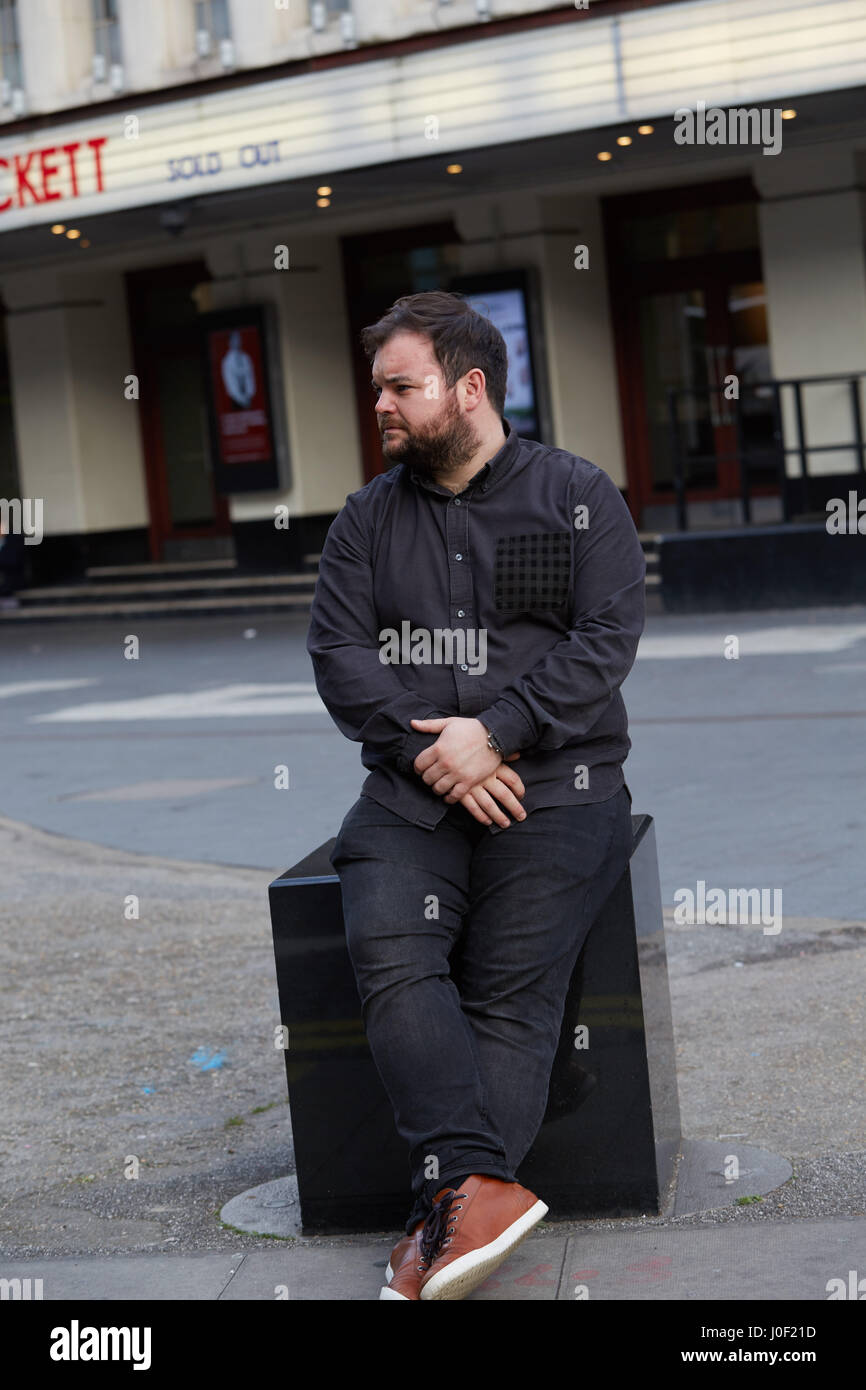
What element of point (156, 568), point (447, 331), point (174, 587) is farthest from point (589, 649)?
point (156, 568)

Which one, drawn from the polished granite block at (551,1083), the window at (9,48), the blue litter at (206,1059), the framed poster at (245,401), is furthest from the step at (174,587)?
the polished granite block at (551,1083)

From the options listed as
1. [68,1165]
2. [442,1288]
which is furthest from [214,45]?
[442,1288]

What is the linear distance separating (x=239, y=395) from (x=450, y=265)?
2823mm

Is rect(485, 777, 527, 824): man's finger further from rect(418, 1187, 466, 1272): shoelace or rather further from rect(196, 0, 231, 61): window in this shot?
rect(196, 0, 231, 61): window

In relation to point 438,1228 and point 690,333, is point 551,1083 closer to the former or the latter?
point 438,1228

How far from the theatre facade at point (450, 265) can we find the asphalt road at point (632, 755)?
284cm

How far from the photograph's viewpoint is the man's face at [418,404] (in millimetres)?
3768

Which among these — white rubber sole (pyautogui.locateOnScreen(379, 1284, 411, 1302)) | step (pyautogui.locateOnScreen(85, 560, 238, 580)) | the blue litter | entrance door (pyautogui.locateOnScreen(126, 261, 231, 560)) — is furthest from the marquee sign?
white rubber sole (pyautogui.locateOnScreen(379, 1284, 411, 1302))

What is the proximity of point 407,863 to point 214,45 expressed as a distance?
15402mm

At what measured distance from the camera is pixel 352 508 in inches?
154

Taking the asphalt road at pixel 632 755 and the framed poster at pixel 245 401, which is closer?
the asphalt road at pixel 632 755

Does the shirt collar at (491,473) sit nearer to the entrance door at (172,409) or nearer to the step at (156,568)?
the step at (156,568)

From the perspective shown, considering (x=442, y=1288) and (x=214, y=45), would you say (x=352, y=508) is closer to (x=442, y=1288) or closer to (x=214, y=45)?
(x=442, y=1288)

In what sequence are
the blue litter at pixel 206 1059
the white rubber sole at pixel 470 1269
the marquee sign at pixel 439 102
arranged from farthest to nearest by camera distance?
the marquee sign at pixel 439 102
the blue litter at pixel 206 1059
the white rubber sole at pixel 470 1269
